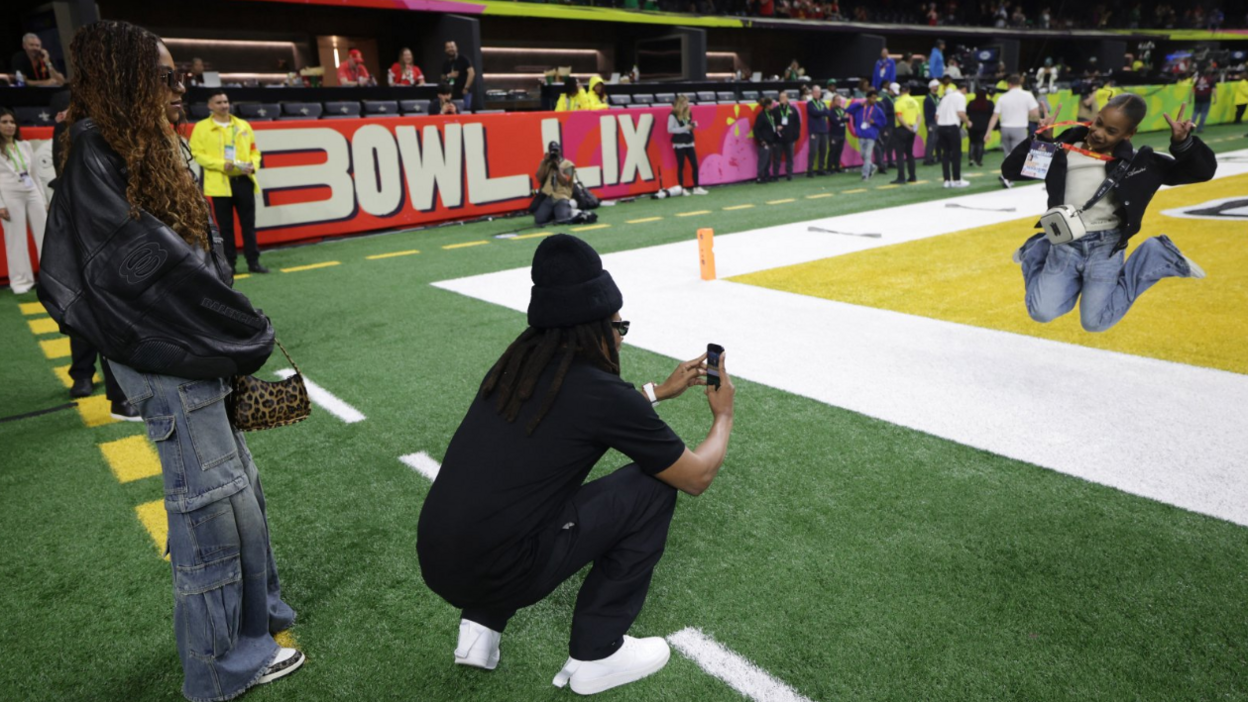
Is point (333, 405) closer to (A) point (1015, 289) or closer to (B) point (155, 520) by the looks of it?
(B) point (155, 520)

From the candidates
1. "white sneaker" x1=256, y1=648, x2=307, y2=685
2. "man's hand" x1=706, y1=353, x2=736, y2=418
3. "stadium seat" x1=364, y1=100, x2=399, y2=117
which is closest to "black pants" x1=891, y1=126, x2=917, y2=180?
"stadium seat" x1=364, y1=100, x2=399, y2=117

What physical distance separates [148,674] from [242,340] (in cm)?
126

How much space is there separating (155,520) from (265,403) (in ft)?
5.41

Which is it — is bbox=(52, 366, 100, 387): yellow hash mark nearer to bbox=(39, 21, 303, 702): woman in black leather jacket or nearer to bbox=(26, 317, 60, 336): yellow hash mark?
bbox=(26, 317, 60, 336): yellow hash mark

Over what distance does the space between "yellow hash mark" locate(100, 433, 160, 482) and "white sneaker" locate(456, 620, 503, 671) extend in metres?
2.56

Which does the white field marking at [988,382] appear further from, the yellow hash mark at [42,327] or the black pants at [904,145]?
the black pants at [904,145]

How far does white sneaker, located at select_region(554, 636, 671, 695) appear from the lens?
248 cm

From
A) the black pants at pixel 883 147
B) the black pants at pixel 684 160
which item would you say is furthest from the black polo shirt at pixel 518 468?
the black pants at pixel 883 147

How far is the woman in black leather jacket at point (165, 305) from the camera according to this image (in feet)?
7.00

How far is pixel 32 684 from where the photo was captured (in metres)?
2.64

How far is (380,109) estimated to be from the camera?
13.0 m

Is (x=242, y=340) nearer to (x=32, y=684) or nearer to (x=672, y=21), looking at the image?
(x=32, y=684)

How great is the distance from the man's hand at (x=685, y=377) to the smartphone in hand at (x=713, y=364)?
115 millimetres

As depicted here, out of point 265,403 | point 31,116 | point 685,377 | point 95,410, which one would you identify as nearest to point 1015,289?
point 685,377
